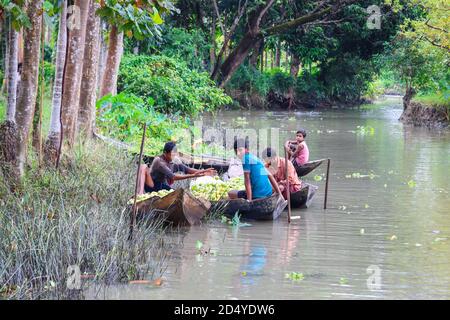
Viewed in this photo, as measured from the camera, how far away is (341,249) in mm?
10594

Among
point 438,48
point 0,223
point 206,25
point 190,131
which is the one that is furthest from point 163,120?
point 206,25

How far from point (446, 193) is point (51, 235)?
929 centimetres

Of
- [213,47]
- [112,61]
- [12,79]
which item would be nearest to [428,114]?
[213,47]

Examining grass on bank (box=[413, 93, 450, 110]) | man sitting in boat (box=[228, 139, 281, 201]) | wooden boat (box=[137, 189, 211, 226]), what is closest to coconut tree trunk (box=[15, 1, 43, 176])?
wooden boat (box=[137, 189, 211, 226])

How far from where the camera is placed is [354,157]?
21484 millimetres

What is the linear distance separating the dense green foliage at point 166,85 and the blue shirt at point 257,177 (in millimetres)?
9241

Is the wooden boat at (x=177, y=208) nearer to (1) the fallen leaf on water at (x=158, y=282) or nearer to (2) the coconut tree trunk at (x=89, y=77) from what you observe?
(1) the fallen leaf on water at (x=158, y=282)

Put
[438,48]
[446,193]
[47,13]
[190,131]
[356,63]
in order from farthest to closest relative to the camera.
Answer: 1. [356,63]
2. [438,48]
3. [190,131]
4. [446,193]
5. [47,13]
